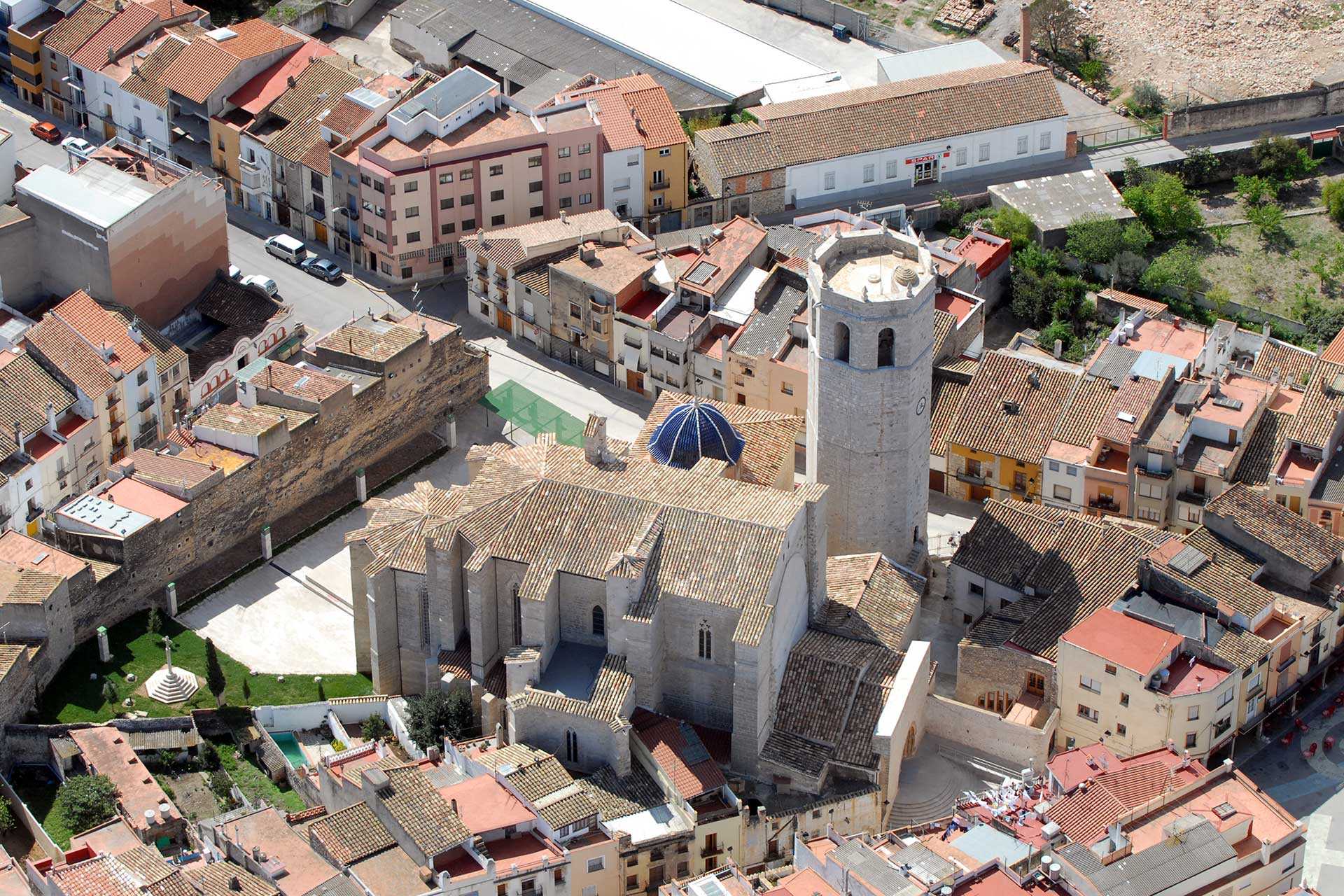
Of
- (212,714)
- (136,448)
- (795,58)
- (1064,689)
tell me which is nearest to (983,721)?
(1064,689)

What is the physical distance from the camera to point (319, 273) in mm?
167125

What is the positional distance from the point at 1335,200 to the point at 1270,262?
23.7ft

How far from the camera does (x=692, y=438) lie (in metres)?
137

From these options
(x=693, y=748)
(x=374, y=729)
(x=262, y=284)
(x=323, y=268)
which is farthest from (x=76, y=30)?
(x=693, y=748)

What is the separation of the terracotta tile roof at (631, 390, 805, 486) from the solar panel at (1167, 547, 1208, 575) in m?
22.1

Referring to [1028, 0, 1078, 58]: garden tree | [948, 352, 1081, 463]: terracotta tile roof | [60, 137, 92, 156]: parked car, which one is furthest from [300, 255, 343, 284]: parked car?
[1028, 0, 1078, 58]: garden tree

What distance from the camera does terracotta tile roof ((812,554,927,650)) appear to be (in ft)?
434

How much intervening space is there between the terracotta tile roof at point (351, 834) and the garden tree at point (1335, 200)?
83754 millimetres

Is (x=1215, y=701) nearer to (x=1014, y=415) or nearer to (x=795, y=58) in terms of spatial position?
(x=1014, y=415)

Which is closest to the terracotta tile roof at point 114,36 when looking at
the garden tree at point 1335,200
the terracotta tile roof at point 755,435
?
the terracotta tile roof at point 755,435

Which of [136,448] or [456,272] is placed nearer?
[136,448]

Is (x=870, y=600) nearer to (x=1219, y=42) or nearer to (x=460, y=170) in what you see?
(x=460, y=170)

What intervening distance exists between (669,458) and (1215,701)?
101 ft

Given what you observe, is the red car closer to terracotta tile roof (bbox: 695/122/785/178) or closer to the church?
terracotta tile roof (bbox: 695/122/785/178)
